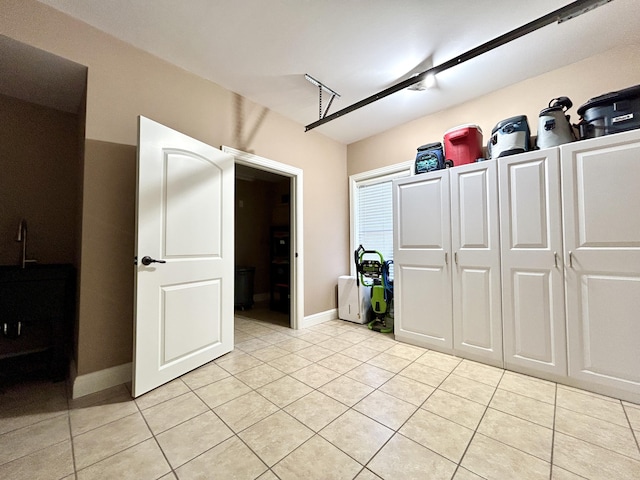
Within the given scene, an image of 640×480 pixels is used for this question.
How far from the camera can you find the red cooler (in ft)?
8.65

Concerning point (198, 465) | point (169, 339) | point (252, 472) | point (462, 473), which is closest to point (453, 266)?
point (462, 473)

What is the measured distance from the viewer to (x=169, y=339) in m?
2.09

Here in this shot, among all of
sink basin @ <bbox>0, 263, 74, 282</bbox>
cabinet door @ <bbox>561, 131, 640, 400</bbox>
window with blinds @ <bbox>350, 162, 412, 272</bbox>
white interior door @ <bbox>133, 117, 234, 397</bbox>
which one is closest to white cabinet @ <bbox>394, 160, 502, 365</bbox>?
cabinet door @ <bbox>561, 131, 640, 400</bbox>

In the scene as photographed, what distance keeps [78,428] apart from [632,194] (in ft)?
13.3

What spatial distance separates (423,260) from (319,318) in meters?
1.79

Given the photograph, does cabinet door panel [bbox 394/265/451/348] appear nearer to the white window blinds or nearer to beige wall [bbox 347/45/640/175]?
the white window blinds

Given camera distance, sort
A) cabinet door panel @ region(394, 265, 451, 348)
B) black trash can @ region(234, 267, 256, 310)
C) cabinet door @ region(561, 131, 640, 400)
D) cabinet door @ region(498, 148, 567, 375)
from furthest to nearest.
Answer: black trash can @ region(234, 267, 256, 310)
cabinet door panel @ region(394, 265, 451, 348)
cabinet door @ region(498, 148, 567, 375)
cabinet door @ region(561, 131, 640, 400)

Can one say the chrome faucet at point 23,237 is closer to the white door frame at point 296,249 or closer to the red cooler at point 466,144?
the white door frame at point 296,249

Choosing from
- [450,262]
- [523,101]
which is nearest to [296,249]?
[450,262]

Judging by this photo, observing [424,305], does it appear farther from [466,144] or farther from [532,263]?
[466,144]

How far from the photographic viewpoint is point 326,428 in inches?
59.3

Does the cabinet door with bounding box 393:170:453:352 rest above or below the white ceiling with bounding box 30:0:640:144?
below

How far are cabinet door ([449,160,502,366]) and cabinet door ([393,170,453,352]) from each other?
9cm

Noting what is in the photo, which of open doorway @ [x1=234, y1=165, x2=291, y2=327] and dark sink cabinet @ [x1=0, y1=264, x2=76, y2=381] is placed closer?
dark sink cabinet @ [x1=0, y1=264, x2=76, y2=381]
